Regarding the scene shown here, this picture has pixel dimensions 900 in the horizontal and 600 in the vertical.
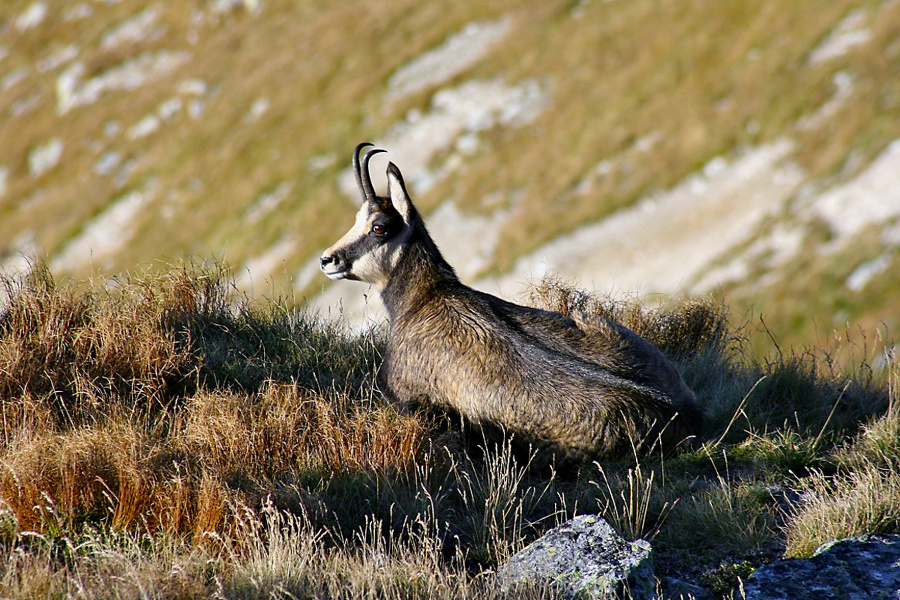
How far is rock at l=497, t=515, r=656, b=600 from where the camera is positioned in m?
4.41

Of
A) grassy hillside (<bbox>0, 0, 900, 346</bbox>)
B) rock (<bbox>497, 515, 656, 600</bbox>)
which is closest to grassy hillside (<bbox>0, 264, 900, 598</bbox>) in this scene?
rock (<bbox>497, 515, 656, 600</bbox>)

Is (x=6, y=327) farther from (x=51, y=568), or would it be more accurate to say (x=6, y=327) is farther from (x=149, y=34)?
(x=149, y=34)

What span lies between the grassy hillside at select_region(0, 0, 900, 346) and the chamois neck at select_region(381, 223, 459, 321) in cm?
2204

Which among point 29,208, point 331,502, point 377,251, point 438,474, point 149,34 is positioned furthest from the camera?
point 149,34

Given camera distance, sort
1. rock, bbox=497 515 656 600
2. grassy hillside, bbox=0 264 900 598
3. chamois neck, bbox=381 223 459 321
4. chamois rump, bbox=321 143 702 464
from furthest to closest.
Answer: chamois neck, bbox=381 223 459 321, chamois rump, bbox=321 143 702 464, grassy hillside, bbox=0 264 900 598, rock, bbox=497 515 656 600

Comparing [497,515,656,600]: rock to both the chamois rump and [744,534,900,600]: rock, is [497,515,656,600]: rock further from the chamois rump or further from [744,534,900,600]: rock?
the chamois rump

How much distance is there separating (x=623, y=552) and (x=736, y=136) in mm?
39386

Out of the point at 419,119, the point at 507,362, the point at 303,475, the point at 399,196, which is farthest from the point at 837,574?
the point at 419,119

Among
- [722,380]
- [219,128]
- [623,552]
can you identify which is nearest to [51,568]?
[623,552]

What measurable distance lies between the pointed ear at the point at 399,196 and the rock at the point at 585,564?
13.5 feet

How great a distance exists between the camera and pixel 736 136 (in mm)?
40281

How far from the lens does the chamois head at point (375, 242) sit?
7.99m

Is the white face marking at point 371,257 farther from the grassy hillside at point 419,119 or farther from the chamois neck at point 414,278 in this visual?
the grassy hillside at point 419,119

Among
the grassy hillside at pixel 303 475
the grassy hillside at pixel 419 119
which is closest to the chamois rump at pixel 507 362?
the grassy hillside at pixel 303 475
